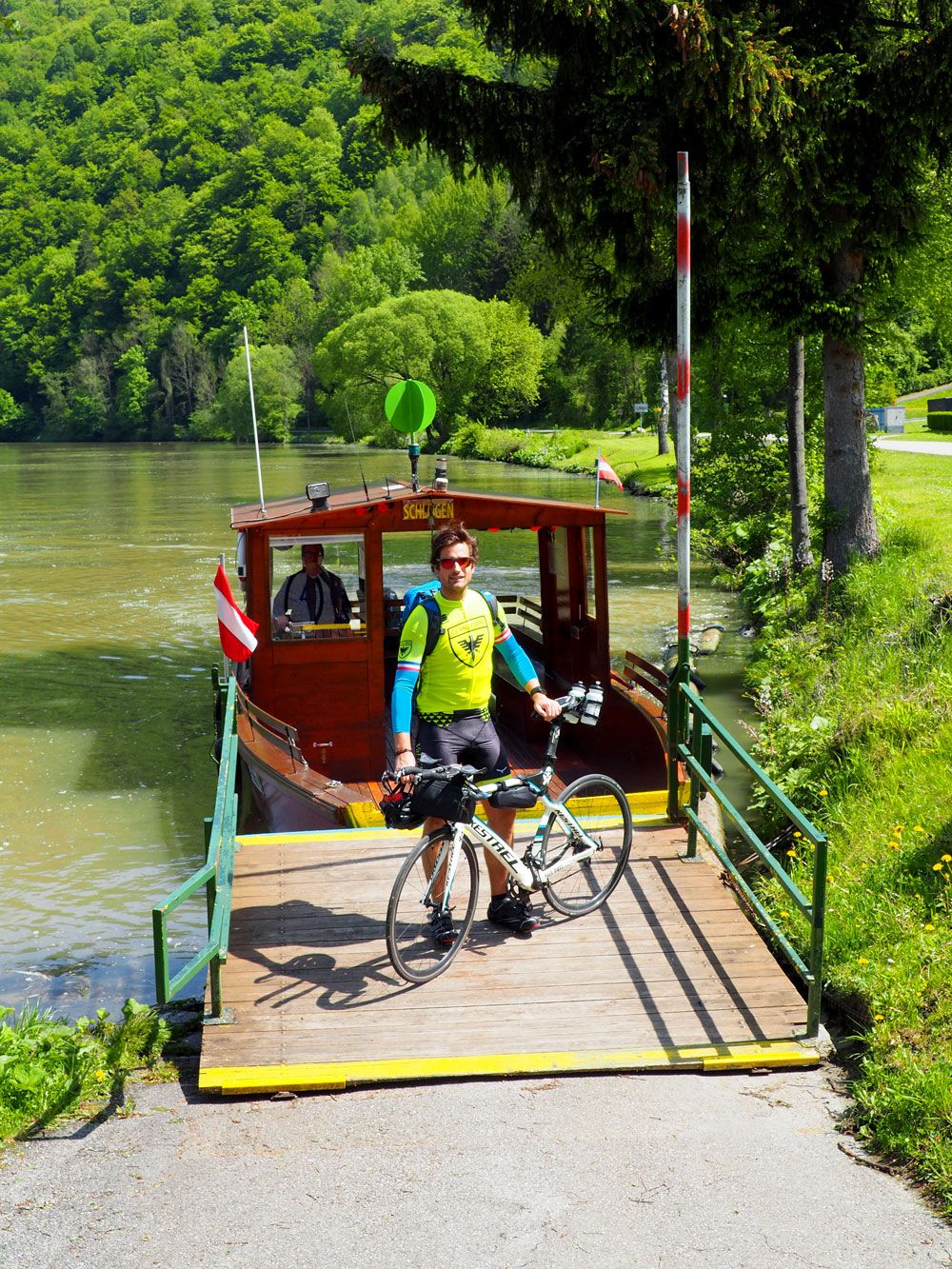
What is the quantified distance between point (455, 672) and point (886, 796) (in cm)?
347

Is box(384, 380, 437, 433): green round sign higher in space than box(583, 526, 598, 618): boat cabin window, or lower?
higher

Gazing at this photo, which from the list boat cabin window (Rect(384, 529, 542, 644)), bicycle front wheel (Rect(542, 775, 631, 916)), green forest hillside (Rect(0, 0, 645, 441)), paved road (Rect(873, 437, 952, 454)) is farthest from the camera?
green forest hillside (Rect(0, 0, 645, 441))

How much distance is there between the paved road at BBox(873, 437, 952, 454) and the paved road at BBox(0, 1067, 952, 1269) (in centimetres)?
2592

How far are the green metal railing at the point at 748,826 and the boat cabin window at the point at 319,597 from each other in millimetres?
3408

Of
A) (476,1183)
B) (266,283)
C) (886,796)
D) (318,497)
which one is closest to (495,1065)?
(476,1183)

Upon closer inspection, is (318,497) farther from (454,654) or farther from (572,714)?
(454,654)

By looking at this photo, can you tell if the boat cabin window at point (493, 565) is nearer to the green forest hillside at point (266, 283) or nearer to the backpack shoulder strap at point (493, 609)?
the backpack shoulder strap at point (493, 609)

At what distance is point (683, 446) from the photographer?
861cm

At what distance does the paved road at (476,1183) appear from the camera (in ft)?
15.7

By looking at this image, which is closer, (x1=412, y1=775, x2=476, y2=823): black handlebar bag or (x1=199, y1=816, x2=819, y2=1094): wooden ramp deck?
(x1=199, y1=816, x2=819, y2=1094): wooden ramp deck

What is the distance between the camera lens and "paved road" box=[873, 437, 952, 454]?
30.4 metres

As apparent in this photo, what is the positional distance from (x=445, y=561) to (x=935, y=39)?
787 cm

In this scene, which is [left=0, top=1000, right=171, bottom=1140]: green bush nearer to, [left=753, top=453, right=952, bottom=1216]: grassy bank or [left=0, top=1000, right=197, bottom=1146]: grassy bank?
[left=0, top=1000, right=197, bottom=1146]: grassy bank

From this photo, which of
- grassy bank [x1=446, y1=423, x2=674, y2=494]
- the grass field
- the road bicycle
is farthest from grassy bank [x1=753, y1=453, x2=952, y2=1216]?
grassy bank [x1=446, y1=423, x2=674, y2=494]
